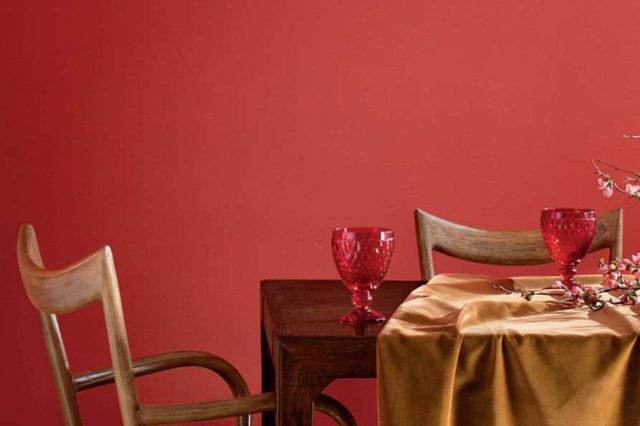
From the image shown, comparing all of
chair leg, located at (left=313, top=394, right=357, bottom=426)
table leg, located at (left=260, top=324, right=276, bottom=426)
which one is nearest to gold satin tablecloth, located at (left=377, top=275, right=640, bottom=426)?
chair leg, located at (left=313, top=394, right=357, bottom=426)

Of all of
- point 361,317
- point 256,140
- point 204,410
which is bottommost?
point 204,410

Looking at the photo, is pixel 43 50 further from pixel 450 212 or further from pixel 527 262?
pixel 527 262

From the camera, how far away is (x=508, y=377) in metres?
1.24

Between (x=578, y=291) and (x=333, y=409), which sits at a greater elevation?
(x=578, y=291)

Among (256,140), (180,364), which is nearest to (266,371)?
(180,364)

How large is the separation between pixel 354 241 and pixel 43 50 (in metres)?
1.71

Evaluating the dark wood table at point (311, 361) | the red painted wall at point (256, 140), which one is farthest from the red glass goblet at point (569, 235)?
the red painted wall at point (256, 140)

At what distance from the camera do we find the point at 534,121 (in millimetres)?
2953

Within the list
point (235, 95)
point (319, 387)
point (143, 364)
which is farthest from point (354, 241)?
point (235, 95)

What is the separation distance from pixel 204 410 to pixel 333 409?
13.9 inches

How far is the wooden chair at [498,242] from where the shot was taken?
2230 mm

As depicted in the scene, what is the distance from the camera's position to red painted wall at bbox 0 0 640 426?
2.80 metres

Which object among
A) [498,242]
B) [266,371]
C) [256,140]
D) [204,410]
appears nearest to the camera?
[204,410]

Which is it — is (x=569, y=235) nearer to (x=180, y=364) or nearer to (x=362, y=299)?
(x=362, y=299)
